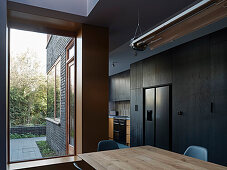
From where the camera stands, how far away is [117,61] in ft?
20.6

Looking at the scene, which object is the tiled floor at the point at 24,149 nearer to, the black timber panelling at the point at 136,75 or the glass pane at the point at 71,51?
the glass pane at the point at 71,51

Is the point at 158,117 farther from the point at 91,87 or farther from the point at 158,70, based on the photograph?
the point at 91,87

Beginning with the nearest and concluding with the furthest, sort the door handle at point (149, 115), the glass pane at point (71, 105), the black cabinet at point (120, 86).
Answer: the glass pane at point (71, 105)
the door handle at point (149, 115)
the black cabinet at point (120, 86)

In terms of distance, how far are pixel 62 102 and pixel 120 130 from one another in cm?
350

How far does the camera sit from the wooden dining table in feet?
5.83

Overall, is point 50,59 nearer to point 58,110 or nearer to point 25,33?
point 25,33

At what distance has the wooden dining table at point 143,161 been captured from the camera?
178 centimetres

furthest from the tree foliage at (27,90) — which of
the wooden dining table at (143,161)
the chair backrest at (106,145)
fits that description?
the wooden dining table at (143,161)

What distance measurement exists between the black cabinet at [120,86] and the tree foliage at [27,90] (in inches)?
167

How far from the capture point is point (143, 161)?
1960 millimetres

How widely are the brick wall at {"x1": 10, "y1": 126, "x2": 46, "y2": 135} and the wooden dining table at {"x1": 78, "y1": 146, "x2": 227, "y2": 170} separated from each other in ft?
4.66

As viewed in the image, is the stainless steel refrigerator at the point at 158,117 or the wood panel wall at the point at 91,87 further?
the stainless steel refrigerator at the point at 158,117

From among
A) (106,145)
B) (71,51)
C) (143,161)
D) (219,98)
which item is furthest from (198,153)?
(71,51)

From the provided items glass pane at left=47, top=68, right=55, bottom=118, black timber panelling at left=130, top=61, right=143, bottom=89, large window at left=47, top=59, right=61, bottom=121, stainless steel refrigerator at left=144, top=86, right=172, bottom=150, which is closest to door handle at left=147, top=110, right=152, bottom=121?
stainless steel refrigerator at left=144, top=86, right=172, bottom=150
